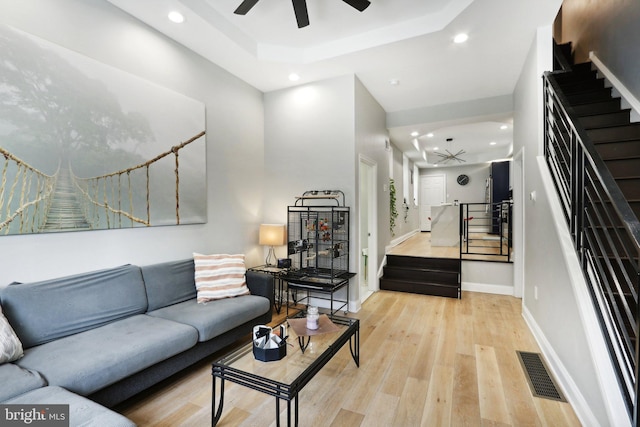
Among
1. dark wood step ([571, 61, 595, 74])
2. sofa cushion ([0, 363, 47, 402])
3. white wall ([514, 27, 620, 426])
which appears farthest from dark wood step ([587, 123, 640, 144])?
sofa cushion ([0, 363, 47, 402])

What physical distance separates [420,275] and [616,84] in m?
3.28

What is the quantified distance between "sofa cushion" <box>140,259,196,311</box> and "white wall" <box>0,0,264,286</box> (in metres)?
0.18

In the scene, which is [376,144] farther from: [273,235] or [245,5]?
[245,5]

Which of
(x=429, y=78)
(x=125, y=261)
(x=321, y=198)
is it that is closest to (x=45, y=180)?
(x=125, y=261)

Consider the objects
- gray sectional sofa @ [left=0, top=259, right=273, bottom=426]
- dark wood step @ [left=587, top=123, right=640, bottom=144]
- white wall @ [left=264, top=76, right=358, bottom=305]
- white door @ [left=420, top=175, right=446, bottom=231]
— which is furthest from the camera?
white door @ [left=420, top=175, right=446, bottom=231]

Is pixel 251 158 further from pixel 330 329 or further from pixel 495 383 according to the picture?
pixel 495 383

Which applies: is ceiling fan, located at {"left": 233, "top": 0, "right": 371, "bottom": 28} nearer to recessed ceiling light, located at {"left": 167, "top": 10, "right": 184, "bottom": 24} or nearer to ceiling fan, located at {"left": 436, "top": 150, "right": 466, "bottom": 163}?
recessed ceiling light, located at {"left": 167, "top": 10, "right": 184, "bottom": 24}

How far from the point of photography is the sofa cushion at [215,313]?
240cm

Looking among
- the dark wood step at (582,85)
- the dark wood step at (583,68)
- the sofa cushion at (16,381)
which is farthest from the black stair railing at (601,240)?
the sofa cushion at (16,381)

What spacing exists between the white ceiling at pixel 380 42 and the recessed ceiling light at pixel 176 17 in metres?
0.04

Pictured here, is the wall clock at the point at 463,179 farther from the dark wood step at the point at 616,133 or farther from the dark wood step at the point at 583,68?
the dark wood step at the point at 616,133

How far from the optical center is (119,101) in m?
2.64

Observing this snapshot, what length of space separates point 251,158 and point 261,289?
1943mm

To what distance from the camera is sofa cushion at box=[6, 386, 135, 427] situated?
4.14 feet
